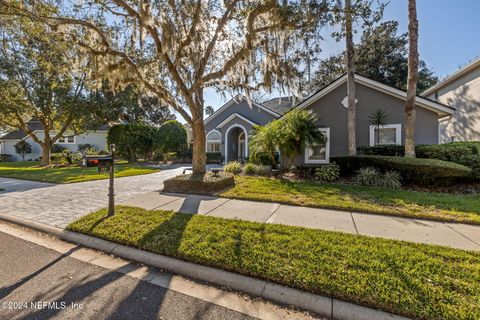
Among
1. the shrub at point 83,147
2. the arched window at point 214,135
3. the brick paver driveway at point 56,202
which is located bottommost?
the brick paver driveway at point 56,202

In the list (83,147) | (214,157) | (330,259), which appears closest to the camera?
(330,259)

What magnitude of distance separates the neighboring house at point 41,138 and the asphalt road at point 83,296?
27.5 metres

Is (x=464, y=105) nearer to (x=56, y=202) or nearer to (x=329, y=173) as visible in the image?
(x=329, y=173)

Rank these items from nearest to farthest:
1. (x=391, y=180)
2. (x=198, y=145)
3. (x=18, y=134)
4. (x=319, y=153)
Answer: (x=391, y=180)
(x=198, y=145)
(x=319, y=153)
(x=18, y=134)

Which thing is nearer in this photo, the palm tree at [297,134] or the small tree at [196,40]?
the small tree at [196,40]

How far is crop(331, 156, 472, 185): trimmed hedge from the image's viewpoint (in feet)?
22.3

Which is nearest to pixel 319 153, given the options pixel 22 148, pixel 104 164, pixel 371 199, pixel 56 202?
pixel 371 199

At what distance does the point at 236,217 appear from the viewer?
4.60 metres

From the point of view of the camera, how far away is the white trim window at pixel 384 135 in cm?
1039

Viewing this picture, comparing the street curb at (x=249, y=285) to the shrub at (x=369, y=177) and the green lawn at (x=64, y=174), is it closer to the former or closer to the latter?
the shrub at (x=369, y=177)

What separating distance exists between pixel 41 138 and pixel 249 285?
37.5 m

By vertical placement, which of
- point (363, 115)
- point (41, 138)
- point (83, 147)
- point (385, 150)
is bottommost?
point (385, 150)

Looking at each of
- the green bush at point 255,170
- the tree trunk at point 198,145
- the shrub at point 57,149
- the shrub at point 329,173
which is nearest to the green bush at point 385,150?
the shrub at point 329,173

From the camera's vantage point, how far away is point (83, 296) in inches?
94.4
